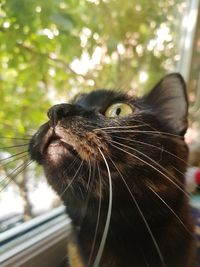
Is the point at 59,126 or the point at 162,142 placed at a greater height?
the point at 59,126

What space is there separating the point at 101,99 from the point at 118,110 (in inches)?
2.1

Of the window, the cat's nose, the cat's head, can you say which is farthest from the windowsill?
the cat's nose

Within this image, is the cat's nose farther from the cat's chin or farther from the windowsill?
the windowsill

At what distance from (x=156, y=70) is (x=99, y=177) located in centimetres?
124

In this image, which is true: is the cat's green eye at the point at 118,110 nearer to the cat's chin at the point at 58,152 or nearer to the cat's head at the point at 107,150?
the cat's head at the point at 107,150

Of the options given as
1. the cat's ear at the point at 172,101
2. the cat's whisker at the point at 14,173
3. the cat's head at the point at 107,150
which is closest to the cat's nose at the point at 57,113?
the cat's head at the point at 107,150

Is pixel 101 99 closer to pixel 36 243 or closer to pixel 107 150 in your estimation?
pixel 107 150

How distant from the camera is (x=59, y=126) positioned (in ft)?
1.82

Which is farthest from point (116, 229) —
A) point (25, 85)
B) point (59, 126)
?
point (25, 85)

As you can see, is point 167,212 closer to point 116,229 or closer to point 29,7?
point 116,229

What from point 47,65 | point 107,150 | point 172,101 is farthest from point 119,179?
point 47,65

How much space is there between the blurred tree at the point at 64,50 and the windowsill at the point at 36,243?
12 cm

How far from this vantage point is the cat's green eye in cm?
69

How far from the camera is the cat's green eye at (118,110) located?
69 centimetres
